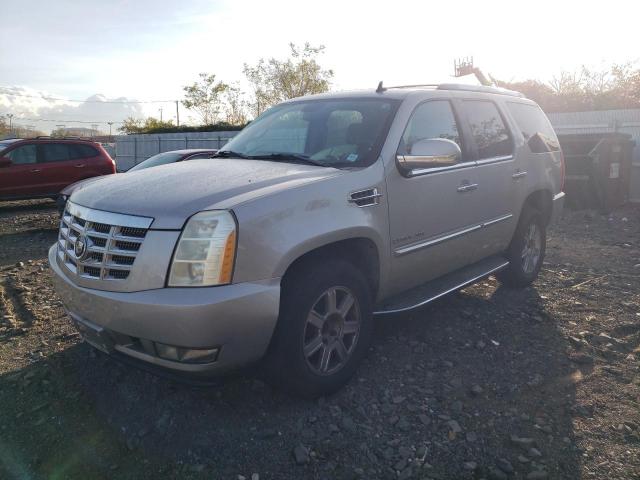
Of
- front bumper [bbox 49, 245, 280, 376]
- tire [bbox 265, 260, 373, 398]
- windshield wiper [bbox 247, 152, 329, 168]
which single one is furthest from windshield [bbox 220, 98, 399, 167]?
front bumper [bbox 49, 245, 280, 376]

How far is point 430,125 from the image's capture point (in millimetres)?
3971

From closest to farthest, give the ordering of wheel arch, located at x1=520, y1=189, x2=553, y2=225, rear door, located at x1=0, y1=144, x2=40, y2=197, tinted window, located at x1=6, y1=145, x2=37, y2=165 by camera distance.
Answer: wheel arch, located at x1=520, y1=189, x2=553, y2=225, rear door, located at x1=0, y1=144, x2=40, y2=197, tinted window, located at x1=6, y1=145, x2=37, y2=165

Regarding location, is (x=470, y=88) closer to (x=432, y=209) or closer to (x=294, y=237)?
(x=432, y=209)

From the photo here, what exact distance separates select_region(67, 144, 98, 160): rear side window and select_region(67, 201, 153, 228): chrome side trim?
10.9 meters

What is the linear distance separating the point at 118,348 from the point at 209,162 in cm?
152

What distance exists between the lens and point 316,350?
3.08m

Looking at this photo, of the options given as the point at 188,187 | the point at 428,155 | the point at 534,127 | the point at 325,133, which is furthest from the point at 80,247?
the point at 534,127

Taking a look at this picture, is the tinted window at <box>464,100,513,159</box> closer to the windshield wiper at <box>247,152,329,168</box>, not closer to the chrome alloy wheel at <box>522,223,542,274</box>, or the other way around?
the chrome alloy wheel at <box>522,223,542,274</box>

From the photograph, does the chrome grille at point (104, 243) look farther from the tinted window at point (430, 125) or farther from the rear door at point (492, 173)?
the rear door at point (492, 173)

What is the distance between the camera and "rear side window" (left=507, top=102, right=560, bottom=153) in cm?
518

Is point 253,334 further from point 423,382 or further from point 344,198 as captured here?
point 423,382

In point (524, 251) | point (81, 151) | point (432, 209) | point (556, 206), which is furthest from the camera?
point (81, 151)

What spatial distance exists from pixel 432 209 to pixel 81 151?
1143 cm

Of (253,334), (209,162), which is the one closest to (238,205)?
(253,334)
